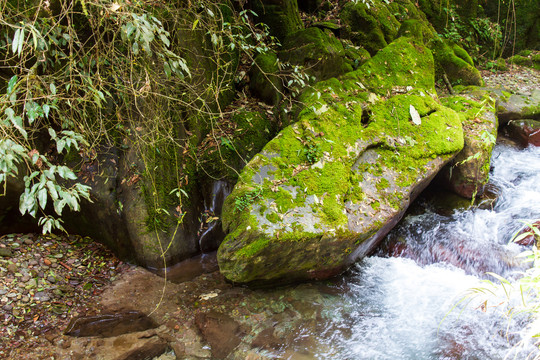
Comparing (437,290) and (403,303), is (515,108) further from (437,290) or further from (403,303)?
(403,303)

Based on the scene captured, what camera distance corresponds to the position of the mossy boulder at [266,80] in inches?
225

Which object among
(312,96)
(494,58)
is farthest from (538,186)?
(494,58)

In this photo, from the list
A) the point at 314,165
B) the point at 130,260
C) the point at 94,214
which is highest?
the point at 314,165

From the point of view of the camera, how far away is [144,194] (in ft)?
15.4

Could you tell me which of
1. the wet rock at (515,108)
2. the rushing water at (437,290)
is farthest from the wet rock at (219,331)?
the wet rock at (515,108)

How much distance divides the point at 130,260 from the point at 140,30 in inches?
128

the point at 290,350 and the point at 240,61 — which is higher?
the point at 240,61

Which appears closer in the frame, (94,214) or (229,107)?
(94,214)

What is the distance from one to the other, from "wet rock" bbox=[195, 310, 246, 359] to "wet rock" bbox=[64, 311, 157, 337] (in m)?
0.55

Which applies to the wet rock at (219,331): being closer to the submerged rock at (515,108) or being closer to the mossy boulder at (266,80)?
the mossy boulder at (266,80)

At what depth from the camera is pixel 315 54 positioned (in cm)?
565

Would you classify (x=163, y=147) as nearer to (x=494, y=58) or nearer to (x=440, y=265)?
(x=440, y=265)

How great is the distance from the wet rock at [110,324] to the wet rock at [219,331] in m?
0.55

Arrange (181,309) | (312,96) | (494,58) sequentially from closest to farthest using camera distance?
(181,309)
(312,96)
(494,58)
